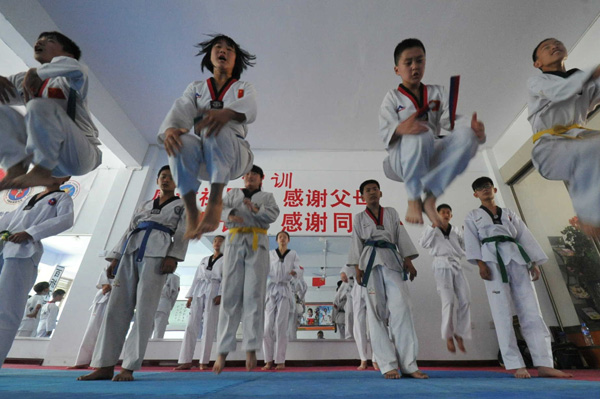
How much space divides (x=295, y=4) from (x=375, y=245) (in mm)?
3218

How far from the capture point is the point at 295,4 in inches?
167

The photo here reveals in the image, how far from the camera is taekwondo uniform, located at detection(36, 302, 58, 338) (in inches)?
266

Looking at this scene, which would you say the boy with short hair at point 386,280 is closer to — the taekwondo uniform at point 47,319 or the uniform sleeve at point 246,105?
the uniform sleeve at point 246,105

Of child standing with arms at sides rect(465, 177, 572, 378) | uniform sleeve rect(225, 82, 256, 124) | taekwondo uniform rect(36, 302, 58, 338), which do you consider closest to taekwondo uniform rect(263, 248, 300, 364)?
child standing with arms at sides rect(465, 177, 572, 378)

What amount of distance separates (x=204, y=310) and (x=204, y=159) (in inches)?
151

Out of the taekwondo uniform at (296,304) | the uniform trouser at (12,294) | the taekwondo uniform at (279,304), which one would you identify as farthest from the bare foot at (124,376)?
the taekwondo uniform at (296,304)

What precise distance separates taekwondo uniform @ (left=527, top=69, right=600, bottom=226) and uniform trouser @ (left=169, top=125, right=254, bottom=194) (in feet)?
6.12

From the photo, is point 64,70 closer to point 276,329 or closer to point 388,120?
point 388,120

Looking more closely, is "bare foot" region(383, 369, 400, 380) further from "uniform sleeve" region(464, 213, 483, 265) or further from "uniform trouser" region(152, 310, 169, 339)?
"uniform trouser" region(152, 310, 169, 339)

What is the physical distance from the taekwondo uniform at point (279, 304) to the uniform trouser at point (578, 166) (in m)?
3.87

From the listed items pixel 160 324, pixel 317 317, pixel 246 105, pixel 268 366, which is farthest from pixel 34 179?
pixel 317 317

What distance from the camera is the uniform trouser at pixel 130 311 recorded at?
2.44 metres

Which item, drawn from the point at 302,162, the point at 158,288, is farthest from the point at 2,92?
the point at 302,162

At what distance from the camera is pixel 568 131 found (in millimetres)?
1979
